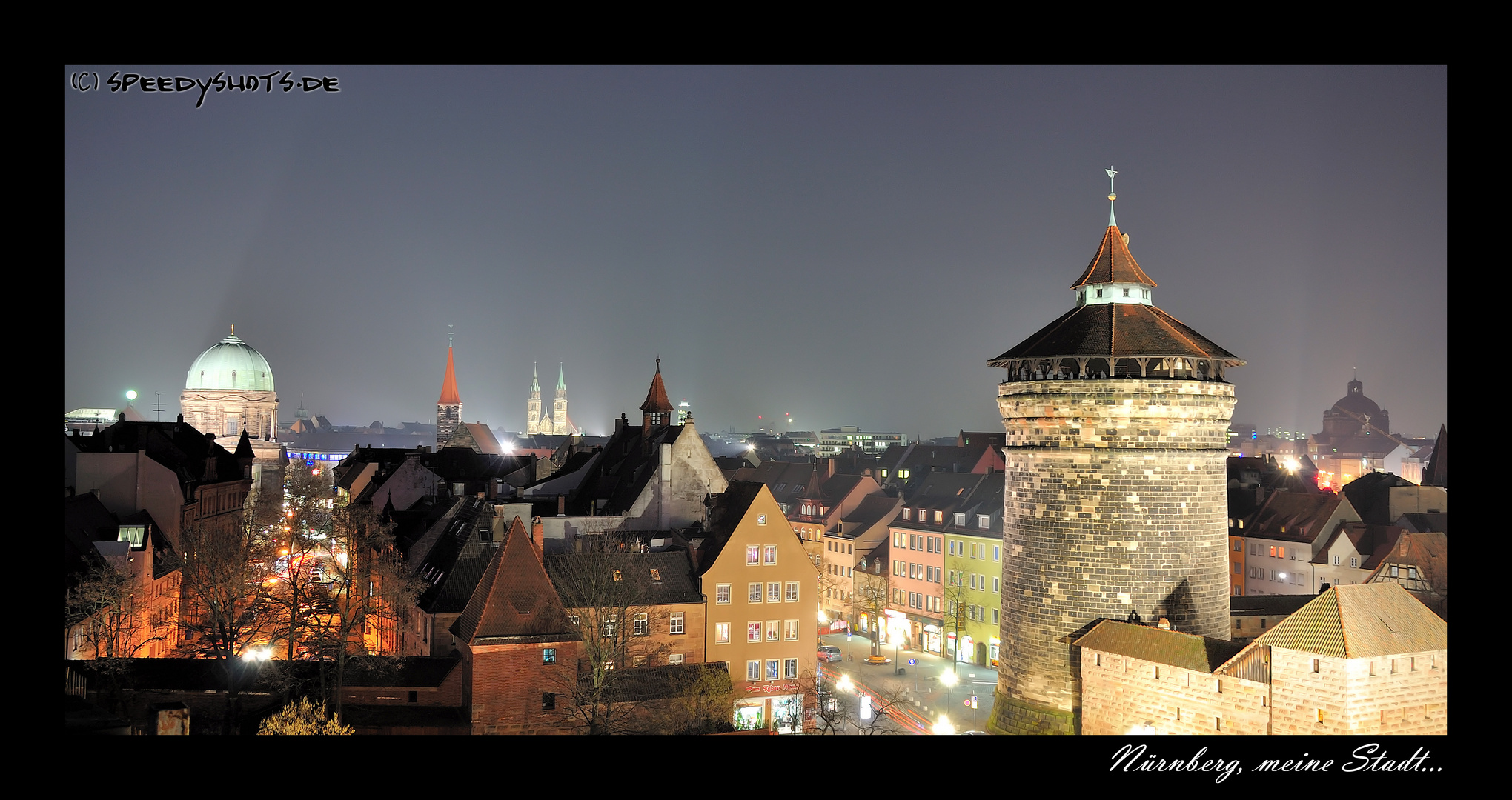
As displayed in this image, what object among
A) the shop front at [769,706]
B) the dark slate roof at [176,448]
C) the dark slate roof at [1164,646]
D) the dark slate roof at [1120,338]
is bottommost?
the shop front at [769,706]

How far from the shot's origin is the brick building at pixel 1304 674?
23281mm

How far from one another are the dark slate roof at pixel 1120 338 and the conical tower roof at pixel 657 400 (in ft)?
149

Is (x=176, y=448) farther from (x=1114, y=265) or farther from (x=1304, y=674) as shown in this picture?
(x=1304, y=674)

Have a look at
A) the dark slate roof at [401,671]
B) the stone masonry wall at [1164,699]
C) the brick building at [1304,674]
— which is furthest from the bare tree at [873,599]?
the brick building at [1304,674]

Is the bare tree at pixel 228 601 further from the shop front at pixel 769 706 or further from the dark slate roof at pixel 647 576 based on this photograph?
the shop front at pixel 769 706

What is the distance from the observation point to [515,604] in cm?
4047

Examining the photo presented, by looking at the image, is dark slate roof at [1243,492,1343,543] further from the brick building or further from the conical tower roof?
the brick building

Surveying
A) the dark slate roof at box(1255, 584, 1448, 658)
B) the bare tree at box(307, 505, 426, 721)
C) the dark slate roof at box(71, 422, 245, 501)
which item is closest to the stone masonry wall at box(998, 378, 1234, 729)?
the dark slate roof at box(1255, 584, 1448, 658)

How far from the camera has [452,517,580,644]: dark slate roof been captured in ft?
130

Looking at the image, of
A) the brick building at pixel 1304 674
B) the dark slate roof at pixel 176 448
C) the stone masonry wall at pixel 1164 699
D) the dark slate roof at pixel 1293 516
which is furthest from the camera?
the dark slate roof at pixel 1293 516

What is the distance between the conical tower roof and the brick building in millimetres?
48940

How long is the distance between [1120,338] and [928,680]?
39.3 meters
